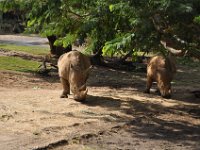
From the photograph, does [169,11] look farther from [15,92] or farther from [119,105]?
[15,92]

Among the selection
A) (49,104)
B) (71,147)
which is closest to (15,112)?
(49,104)

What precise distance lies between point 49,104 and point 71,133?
9.64 ft

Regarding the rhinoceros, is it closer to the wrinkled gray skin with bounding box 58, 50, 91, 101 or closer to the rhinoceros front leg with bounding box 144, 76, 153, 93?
the rhinoceros front leg with bounding box 144, 76, 153, 93

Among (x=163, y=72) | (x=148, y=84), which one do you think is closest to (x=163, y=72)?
(x=163, y=72)

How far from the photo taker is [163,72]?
49.3 feet

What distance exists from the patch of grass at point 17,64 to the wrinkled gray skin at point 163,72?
6420mm

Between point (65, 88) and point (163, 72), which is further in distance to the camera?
point (163, 72)

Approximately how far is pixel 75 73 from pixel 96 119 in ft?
7.28

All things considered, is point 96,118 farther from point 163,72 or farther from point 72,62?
point 163,72

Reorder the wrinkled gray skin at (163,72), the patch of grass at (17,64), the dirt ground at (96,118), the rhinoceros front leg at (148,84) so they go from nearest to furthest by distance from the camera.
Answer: the dirt ground at (96,118) → the wrinkled gray skin at (163,72) → the rhinoceros front leg at (148,84) → the patch of grass at (17,64)

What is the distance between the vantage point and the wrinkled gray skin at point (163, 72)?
1506 centimetres

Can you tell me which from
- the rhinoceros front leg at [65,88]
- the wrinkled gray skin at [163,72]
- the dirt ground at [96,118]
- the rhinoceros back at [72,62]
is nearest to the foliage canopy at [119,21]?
the rhinoceros back at [72,62]

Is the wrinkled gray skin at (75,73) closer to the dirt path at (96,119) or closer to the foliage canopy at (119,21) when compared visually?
the dirt path at (96,119)

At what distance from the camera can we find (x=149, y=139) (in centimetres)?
1048
